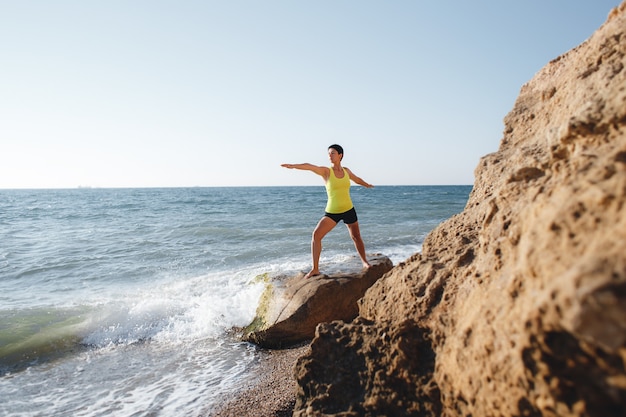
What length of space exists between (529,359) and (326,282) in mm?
3942

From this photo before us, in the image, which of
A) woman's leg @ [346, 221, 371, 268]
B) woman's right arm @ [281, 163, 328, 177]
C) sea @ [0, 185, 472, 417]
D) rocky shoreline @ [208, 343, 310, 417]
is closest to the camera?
rocky shoreline @ [208, 343, 310, 417]

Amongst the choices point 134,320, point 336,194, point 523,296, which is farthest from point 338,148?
point 523,296

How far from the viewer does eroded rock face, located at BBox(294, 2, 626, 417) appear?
3.94ft

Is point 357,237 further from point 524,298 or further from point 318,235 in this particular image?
point 524,298

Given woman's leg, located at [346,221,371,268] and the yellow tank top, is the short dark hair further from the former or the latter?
woman's leg, located at [346,221,371,268]

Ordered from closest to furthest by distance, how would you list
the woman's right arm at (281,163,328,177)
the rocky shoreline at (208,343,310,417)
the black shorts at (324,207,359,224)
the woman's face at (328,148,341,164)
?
the rocky shoreline at (208,343,310,417)
the woman's right arm at (281,163,328,177)
the woman's face at (328,148,341,164)
the black shorts at (324,207,359,224)

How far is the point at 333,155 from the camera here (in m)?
5.38

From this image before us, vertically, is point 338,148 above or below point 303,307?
above

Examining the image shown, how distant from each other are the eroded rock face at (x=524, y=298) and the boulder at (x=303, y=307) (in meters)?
2.12

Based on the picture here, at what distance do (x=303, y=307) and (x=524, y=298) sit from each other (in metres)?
3.77

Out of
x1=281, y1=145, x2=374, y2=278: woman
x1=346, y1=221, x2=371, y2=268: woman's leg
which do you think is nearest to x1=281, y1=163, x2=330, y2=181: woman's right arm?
x1=281, y1=145, x2=374, y2=278: woman

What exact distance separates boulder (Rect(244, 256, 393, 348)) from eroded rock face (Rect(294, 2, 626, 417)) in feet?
6.96

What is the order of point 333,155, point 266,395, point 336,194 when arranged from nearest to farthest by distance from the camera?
point 266,395
point 333,155
point 336,194

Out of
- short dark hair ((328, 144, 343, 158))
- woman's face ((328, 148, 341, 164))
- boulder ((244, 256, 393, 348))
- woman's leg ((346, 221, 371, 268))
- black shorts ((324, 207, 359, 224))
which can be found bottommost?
boulder ((244, 256, 393, 348))
